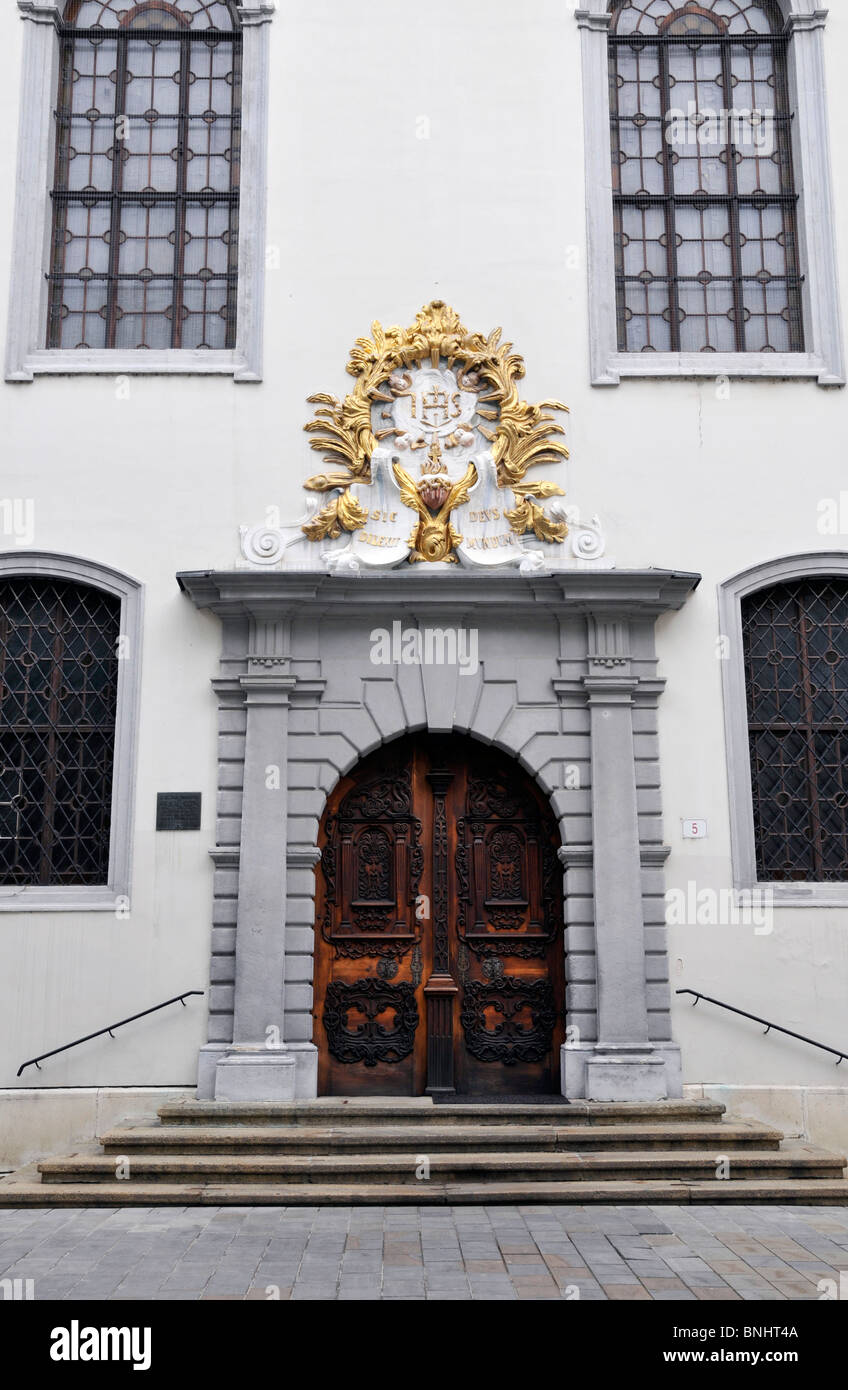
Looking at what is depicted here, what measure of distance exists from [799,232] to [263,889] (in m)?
7.30

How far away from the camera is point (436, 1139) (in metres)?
8.61

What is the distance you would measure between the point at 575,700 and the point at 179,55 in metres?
A: 6.83

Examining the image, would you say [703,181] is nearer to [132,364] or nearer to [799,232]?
[799,232]

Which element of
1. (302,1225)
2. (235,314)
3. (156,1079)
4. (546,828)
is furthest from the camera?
(235,314)

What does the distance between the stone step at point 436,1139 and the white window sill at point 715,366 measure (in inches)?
232

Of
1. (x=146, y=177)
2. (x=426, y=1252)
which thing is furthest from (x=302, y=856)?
(x=146, y=177)

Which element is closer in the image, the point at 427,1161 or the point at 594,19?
the point at 427,1161

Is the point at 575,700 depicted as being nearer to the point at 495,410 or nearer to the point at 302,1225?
the point at 495,410

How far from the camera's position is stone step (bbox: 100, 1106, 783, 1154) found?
8.57m

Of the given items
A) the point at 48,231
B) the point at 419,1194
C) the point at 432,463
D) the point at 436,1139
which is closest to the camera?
the point at 419,1194

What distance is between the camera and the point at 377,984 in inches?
392

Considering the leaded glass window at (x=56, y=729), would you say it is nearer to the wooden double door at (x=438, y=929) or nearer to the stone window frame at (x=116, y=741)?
the stone window frame at (x=116, y=741)

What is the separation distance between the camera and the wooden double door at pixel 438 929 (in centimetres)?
991

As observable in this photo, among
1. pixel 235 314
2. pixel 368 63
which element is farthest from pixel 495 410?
pixel 368 63
